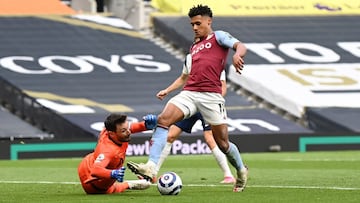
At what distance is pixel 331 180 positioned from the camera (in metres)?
16.3

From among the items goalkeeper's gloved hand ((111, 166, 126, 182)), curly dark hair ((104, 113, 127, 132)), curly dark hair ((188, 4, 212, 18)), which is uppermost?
curly dark hair ((188, 4, 212, 18))

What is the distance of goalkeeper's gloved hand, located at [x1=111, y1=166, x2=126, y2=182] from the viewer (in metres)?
12.9

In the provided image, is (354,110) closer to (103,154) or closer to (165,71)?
(165,71)

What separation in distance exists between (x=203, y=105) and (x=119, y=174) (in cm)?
164

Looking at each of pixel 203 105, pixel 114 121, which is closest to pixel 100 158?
pixel 114 121

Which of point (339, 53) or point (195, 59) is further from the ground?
point (195, 59)

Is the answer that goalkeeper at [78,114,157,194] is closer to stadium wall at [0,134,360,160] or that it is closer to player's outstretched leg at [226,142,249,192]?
player's outstretched leg at [226,142,249,192]

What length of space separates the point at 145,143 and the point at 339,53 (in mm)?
13517

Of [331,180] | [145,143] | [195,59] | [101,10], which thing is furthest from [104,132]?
[101,10]

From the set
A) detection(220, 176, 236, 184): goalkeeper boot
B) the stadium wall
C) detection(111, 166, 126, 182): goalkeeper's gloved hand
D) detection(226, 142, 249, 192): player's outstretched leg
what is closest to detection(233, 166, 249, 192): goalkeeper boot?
detection(226, 142, 249, 192): player's outstretched leg

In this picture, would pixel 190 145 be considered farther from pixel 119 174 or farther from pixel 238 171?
pixel 119 174

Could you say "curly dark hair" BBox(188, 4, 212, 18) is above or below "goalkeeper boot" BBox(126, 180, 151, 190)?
above

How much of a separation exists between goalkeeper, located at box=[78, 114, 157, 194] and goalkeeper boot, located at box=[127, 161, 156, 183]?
13.8 inches

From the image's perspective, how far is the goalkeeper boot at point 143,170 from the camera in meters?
12.9
